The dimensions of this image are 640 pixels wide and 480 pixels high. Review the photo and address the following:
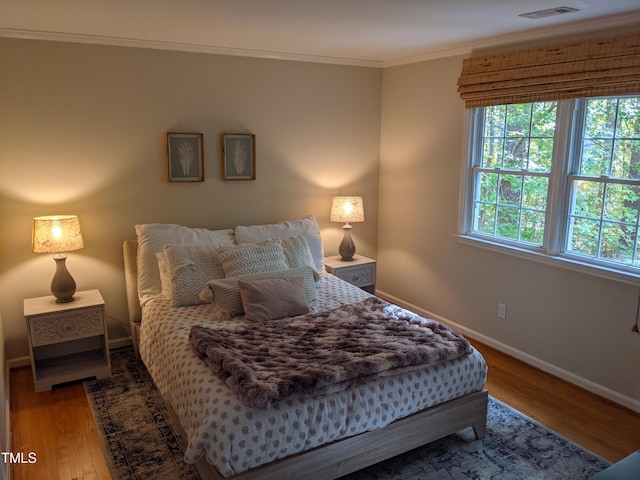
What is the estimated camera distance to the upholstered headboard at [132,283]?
Answer: 3586mm

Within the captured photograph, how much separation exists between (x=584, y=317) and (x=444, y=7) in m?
2.11

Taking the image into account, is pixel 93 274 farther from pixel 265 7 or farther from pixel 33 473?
pixel 265 7

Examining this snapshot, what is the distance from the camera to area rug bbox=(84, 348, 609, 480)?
2430mm

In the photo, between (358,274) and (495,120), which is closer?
Result: (495,120)

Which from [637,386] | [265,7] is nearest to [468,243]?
[637,386]

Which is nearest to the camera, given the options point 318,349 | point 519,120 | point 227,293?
point 318,349

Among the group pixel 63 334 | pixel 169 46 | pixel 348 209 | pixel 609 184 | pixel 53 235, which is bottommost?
pixel 63 334

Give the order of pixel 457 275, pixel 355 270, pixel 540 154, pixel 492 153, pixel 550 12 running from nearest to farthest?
pixel 550 12 → pixel 540 154 → pixel 492 153 → pixel 457 275 → pixel 355 270

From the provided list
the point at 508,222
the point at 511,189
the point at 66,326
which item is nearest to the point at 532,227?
the point at 508,222

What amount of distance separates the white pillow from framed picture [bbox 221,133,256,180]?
597 mm

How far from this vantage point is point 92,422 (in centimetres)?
286

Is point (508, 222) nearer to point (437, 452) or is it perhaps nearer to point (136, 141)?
point (437, 452)

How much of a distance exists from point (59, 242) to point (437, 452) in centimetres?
260

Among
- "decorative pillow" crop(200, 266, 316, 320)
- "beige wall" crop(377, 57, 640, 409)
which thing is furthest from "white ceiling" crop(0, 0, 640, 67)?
"decorative pillow" crop(200, 266, 316, 320)
